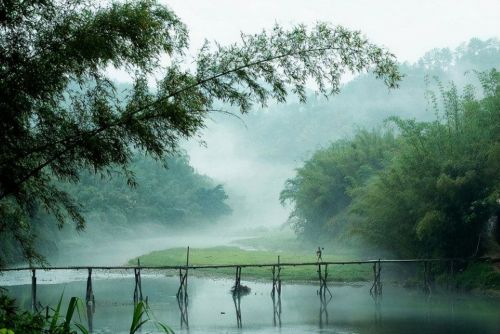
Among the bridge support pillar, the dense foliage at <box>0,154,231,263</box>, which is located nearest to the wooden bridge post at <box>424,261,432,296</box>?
the bridge support pillar

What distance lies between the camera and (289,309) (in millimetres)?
20750

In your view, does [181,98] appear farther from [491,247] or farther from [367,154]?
[367,154]

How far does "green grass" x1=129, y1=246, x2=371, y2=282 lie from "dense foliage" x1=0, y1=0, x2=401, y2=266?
63.4 feet

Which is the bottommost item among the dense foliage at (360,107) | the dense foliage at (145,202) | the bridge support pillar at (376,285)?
the bridge support pillar at (376,285)

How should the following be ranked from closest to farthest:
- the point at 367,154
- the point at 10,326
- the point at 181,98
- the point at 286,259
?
the point at 10,326
the point at 181,98
the point at 286,259
the point at 367,154

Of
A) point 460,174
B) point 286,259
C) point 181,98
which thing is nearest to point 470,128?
point 460,174

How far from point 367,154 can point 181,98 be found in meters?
30.1

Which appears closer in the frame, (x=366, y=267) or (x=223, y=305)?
(x=223, y=305)

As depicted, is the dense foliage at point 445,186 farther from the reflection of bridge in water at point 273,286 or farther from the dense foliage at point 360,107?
the dense foliage at point 360,107

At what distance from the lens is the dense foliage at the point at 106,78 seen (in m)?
8.08

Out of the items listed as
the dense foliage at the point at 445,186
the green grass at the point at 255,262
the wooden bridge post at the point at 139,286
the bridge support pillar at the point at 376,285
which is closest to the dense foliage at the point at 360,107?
the green grass at the point at 255,262

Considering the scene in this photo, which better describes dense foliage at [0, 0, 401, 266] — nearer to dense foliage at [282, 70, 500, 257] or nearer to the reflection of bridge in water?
the reflection of bridge in water

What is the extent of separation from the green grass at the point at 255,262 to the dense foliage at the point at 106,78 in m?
19.3

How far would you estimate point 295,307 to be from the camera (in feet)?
69.8
